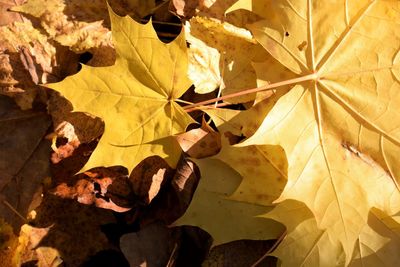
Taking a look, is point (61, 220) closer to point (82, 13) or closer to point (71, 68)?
point (71, 68)

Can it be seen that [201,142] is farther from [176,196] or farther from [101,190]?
[101,190]

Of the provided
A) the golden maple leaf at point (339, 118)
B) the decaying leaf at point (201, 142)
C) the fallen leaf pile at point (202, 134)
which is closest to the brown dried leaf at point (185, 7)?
the fallen leaf pile at point (202, 134)

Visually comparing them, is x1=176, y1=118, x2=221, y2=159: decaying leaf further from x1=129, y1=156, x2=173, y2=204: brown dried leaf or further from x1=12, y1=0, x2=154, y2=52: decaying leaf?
x1=12, y1=0, x2=154, y2=52: decaying leaf

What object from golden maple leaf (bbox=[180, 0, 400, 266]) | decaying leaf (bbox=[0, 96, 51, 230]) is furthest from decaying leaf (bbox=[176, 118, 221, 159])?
decaying leaf (bbox=[0, 96, 51, 230])

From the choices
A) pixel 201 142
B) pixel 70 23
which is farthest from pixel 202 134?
pixel 70 23

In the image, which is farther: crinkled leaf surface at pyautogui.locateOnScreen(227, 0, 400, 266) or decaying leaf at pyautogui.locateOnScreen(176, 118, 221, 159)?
decaying leaf at pyautogui.locateOnScreen(176, 118, 221, 159)

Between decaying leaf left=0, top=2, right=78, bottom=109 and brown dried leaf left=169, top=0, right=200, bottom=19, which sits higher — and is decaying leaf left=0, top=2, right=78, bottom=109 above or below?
below

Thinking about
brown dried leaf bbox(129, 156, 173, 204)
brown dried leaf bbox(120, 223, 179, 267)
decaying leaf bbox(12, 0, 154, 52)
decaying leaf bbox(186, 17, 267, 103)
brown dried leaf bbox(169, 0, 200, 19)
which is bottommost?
brown dried leaf bbox(120, 223, 179, 267)
